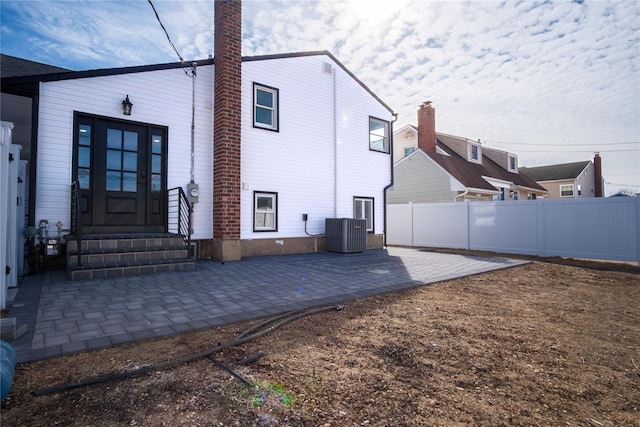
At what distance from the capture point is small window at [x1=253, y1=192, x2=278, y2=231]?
9383 millimetres

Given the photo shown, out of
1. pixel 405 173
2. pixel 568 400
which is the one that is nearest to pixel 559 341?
pixel 568 400

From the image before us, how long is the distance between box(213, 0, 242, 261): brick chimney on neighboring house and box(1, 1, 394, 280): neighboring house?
0.09 feet

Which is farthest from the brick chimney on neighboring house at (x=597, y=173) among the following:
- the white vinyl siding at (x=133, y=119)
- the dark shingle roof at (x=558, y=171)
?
the white vinyl siding at (x=133, y=119)

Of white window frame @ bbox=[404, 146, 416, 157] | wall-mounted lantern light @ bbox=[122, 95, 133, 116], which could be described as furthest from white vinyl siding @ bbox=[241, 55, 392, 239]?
white window frame @ bbox=[404, 146, 416, 157]

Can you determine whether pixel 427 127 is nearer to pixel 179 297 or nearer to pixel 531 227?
pixel 531 227

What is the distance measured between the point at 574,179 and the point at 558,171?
10.3 ft

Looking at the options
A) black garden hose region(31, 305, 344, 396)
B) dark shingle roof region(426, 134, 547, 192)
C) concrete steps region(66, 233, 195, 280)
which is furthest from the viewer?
dark shingle roof region(426, 134, 547, 192)

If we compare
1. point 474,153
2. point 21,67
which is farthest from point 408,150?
point 21,67

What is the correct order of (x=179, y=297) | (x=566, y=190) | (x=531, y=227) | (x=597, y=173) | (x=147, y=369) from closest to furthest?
1. (x=147, y=369)
2. (x=179, y=297)
3. (x=531, y=227)
4. (x=566, y=190)
5. (x=597, y=173)

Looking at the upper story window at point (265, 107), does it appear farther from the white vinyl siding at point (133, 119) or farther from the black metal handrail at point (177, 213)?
the black metal handrail at point (177, 213)

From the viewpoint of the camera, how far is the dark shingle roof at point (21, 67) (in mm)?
7598

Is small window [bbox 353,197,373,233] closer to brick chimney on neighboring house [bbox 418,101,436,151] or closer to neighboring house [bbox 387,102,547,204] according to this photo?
neighboring house [bbox 387,102,547,204]

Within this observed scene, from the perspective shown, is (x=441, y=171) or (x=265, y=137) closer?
A: (x=265, y=137)

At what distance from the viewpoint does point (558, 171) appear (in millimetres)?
33062
